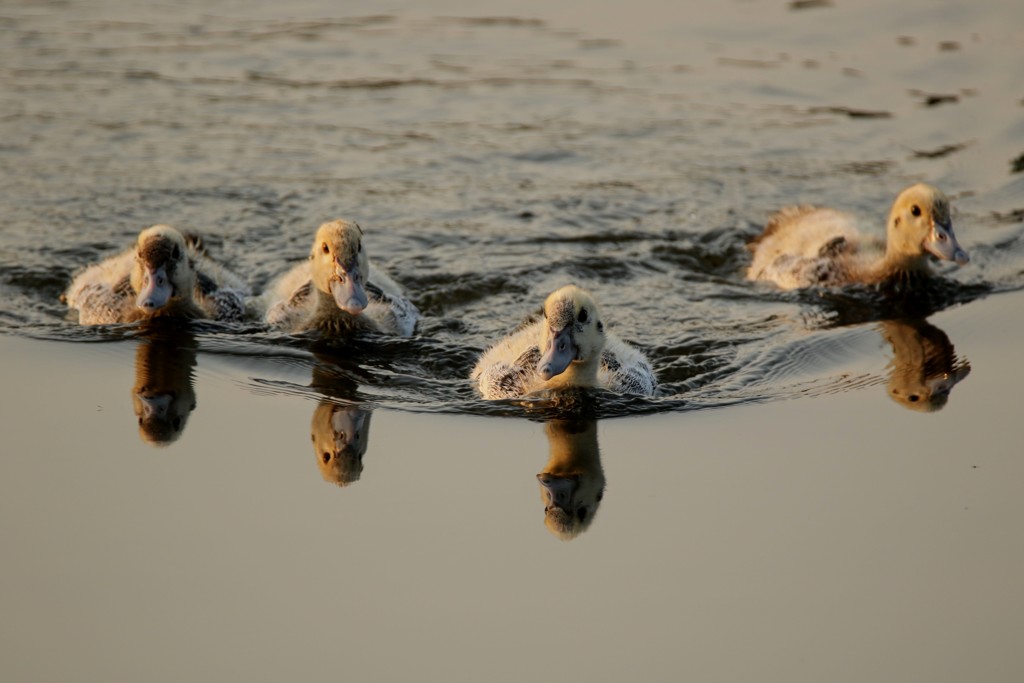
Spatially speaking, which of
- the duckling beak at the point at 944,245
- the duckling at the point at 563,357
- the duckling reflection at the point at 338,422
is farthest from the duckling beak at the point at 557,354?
the duckling beak at the point at 944,245

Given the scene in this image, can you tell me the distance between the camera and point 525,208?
12359 mm

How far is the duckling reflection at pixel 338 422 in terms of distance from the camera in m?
7.61

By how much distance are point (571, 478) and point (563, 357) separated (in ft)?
2.30

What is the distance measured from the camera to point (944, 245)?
33.6 feet

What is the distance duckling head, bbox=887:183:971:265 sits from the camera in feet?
33.7

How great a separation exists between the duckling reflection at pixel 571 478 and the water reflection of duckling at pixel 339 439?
3.32ft

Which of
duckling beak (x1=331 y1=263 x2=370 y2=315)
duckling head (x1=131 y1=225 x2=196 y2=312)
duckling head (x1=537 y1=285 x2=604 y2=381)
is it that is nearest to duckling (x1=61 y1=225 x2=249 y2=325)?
duckling head (x1=131 y1=225 x2=196 y2=312)

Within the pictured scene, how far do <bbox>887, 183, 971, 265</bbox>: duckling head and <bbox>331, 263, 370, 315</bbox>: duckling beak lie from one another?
412 centimetres

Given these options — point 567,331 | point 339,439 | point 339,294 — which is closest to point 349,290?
point 339,294

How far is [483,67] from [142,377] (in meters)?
7.50

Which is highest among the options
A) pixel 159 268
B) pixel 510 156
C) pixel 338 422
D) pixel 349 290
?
pixel 510 156

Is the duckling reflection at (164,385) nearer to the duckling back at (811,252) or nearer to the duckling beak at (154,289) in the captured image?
the duckling beak at (154,289)

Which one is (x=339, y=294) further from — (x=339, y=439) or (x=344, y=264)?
(x=339, y=439)

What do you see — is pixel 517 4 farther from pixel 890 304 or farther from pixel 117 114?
pixel 890 304
